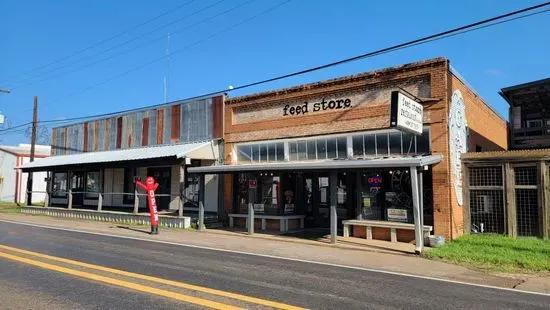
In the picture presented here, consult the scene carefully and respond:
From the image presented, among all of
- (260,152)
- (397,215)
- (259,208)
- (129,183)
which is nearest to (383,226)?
(397,215)

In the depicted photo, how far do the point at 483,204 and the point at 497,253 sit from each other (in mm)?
3379

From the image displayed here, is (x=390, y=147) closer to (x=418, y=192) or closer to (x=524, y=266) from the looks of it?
(x=418, y=192)

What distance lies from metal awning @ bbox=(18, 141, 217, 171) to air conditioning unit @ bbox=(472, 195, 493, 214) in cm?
1061

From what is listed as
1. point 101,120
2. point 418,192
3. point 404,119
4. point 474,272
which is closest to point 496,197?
point 418,192

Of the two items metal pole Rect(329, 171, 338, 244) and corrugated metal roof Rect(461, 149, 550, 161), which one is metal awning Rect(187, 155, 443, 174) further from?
corrugated metal roof Rect(461, 149, 550, 161)

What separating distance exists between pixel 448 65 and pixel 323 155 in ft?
17.2

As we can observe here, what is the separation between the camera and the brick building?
14625mm

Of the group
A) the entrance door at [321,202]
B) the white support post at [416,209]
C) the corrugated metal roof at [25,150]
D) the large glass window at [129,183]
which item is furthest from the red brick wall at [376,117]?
the corrugated metal roof at [25,150]

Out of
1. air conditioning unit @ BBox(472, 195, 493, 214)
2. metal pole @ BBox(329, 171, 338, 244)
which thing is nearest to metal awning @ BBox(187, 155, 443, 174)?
metal pole @ BBox(329, 171, 338, 244)

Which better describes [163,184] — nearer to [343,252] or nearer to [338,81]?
[338,81]

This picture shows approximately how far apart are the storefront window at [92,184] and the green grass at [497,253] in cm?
2213

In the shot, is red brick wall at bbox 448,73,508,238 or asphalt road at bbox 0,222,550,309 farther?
red brick wall at bbox 448,73,508,238

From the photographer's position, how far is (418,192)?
531 inches

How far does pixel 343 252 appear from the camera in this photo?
42.8ft
